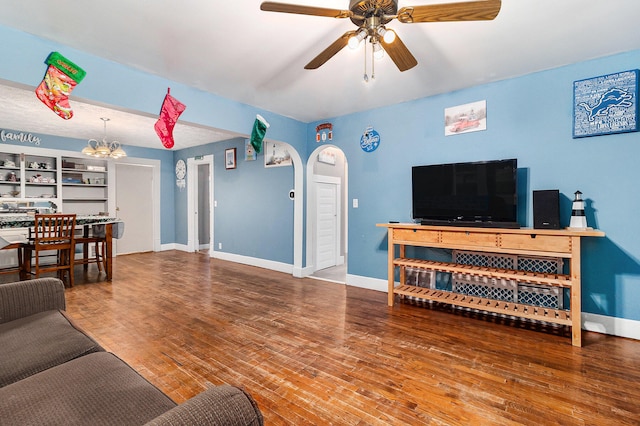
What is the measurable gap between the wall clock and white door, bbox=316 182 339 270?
3.82 m

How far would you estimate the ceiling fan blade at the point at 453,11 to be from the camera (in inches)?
62.6

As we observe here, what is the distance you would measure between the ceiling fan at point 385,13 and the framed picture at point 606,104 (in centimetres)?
186

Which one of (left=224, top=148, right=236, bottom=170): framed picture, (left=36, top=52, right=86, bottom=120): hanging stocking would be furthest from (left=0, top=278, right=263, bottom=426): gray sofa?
(left=224, top=148, right=236, bottom=170): framed picture

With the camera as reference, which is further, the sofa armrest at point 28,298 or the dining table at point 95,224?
the dining table at point 95,224

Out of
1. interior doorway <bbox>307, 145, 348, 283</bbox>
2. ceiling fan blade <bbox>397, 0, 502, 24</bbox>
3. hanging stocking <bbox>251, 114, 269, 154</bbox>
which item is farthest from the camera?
interior doorway <bbox>307, 145, 348, 283</bbox>

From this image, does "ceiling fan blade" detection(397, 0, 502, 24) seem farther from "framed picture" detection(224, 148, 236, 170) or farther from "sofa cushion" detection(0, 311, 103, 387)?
"framed picture" detection(224, 148, 236, 170)

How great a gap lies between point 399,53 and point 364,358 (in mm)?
2222

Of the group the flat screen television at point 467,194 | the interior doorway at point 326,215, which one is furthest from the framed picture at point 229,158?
the flat screen television at point 467,194

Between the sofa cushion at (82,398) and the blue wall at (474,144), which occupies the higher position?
the blue wall at (474,144)

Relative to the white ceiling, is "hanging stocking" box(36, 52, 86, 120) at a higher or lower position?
lower

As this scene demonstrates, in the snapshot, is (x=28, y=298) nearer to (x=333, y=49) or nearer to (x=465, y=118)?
(x=333, y=49)

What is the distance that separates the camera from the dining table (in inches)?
153

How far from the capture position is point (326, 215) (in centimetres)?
550

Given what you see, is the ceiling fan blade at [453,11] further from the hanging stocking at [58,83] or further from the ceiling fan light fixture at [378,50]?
the hanging stocking at [58,83]
